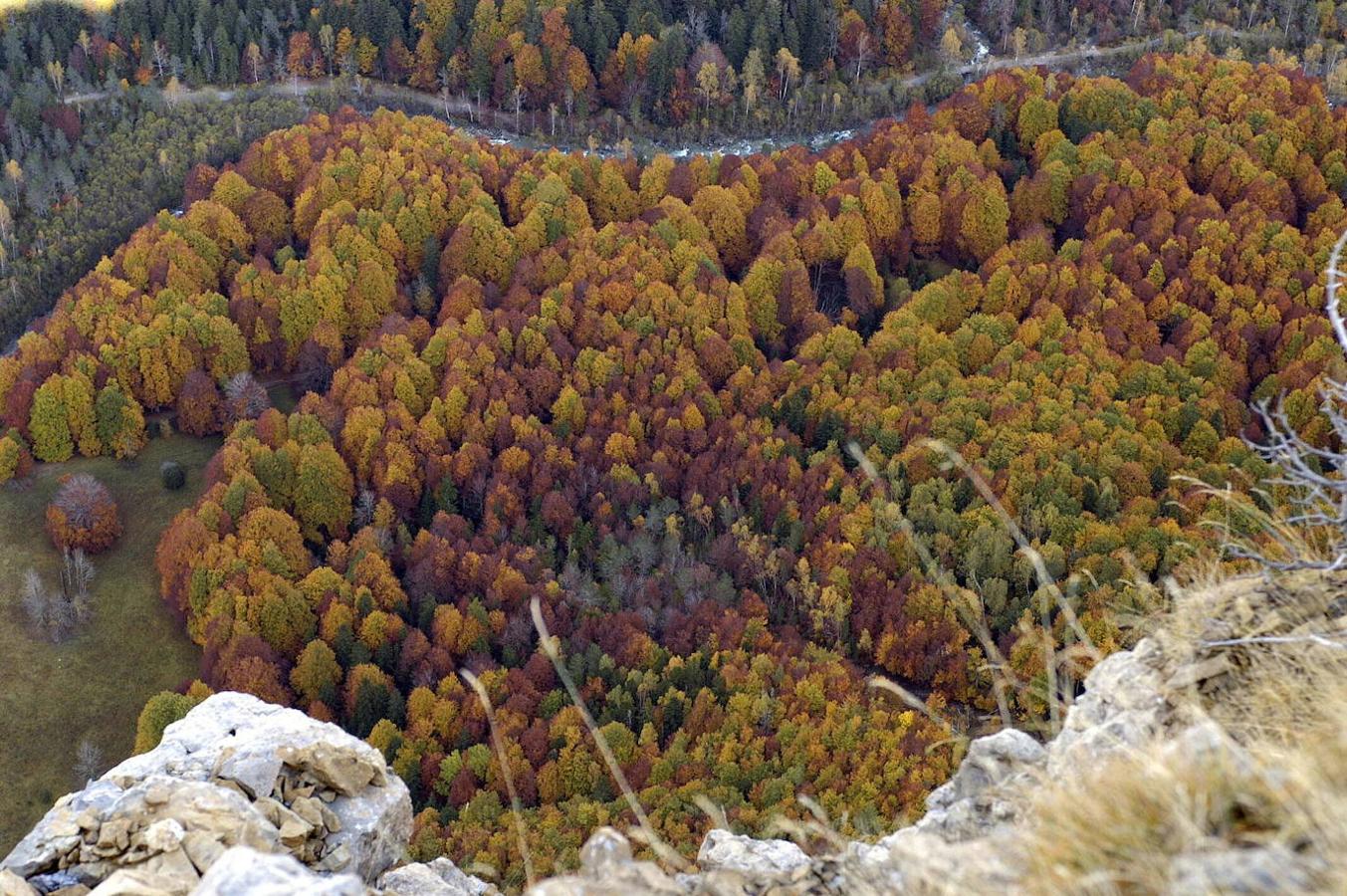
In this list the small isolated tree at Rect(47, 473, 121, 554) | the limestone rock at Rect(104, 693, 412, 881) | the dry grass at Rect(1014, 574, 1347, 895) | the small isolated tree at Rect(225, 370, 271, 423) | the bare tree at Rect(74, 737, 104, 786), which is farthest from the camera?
the small isolated tree at Rect(225, 370, 271, 423)

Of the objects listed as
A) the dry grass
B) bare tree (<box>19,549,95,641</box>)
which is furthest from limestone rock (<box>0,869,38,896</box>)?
bare tree (<box>19,549,95,641</box>)

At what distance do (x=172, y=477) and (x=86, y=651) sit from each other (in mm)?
15217

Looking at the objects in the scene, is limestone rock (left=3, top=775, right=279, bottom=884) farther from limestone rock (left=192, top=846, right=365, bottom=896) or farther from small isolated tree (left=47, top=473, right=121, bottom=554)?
small isolated tree (left=47, top=473, right=121, bottom=554)

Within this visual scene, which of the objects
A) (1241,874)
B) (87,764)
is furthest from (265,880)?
(87,764)

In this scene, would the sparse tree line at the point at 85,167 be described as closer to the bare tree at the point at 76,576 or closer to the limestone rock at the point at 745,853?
the bare tree at the point at 76,576

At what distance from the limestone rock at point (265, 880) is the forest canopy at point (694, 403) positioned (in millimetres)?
33690

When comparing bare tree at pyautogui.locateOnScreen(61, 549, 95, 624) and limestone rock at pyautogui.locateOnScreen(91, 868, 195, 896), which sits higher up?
limestone rock at pyautogui.locateOnScreen(91, 868, 195, 896)

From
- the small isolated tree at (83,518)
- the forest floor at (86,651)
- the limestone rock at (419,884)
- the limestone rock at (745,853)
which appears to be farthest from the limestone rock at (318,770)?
the small isolated tree at (83,518)

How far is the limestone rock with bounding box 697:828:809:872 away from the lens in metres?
16.0

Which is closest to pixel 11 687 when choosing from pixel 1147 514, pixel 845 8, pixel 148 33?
pixel 1147 514

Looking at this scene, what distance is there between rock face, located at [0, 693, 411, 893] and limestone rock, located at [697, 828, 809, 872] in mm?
4871

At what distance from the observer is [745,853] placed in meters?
16.5

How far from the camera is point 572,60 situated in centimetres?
11212

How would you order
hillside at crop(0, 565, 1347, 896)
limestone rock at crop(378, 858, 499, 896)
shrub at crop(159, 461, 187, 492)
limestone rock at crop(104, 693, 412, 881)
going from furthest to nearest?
shrub at crop(159, 461, 187, 492) < limestone rock at crop(104, 693, 412, 881) < limestone rock at crop(378, 858, 499, 896) < hillside at crop(0, 565, 1347, 896)
